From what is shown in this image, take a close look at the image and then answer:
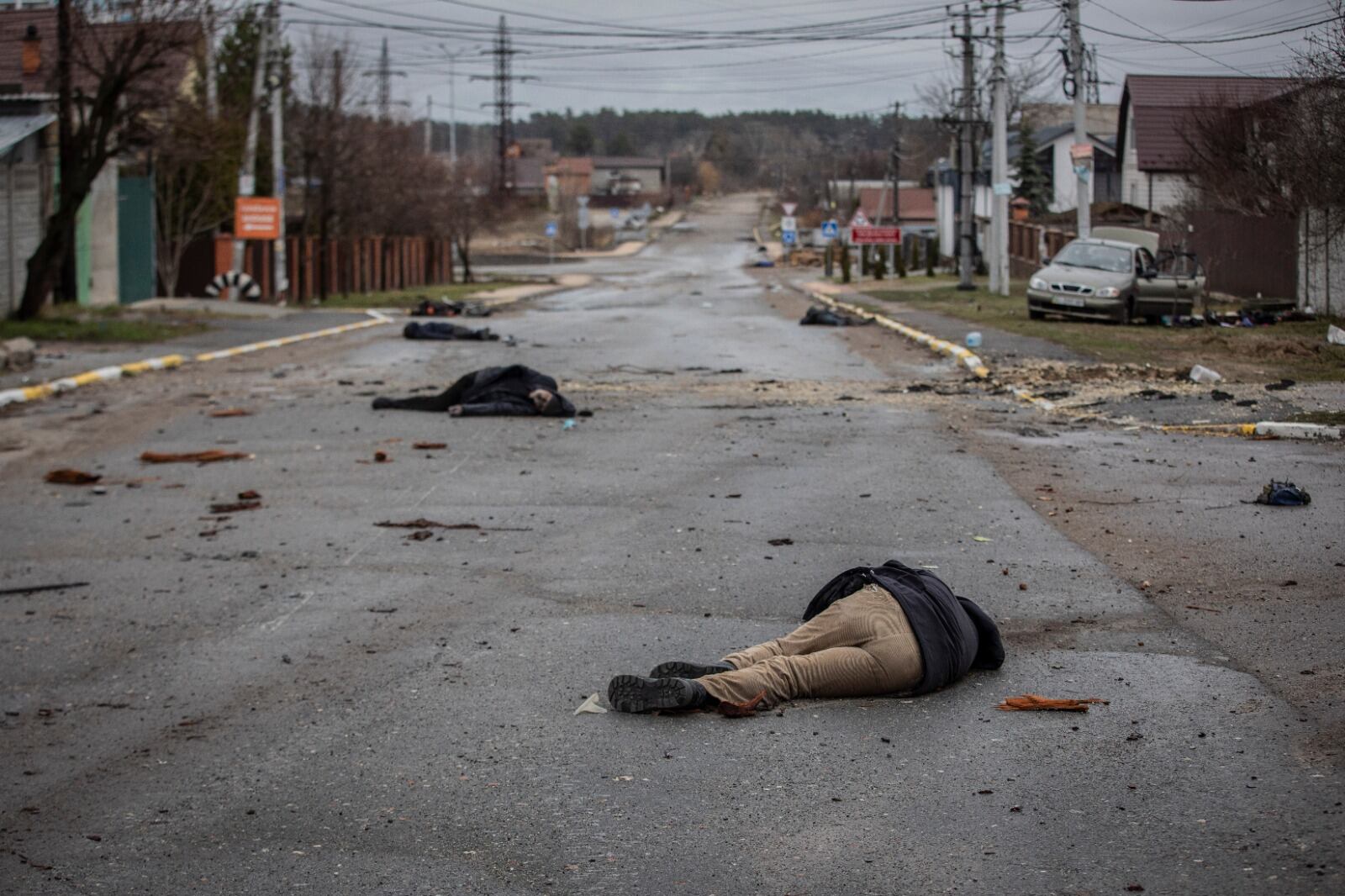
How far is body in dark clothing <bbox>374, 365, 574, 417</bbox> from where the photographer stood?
48.6ft

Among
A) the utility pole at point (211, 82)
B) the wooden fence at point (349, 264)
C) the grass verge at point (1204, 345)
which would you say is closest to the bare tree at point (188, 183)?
the utility pole at point (211, 82)

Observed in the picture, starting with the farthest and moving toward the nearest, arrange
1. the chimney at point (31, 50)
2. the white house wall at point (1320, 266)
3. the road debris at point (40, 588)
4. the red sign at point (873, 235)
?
the red sign at point (873, 235) < the chimney at point (31, 50) < the white house wall at point (1320, 266) < the road debris at point (40, 588)

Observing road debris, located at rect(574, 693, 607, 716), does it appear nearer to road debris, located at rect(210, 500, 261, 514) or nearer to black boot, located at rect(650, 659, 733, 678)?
black boot, located at rect(650, 659, 733, 678)

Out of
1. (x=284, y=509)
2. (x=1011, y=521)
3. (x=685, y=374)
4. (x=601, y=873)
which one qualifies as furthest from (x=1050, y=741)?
(x=685, y=374)

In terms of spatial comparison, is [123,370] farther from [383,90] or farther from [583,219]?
[583,219]

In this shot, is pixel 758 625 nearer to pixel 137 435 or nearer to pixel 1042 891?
pixel 1042 891

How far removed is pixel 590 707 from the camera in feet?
18.9

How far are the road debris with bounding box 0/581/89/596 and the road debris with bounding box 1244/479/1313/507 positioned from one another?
7.52 m

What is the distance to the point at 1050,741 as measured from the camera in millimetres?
5273

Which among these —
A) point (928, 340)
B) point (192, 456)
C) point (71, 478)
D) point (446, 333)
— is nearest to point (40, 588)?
point (71, 478)

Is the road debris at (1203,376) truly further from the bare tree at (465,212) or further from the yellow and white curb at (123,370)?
the bare tree at (465,212)

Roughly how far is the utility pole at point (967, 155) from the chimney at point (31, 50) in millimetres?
23993

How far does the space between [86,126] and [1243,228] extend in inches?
983

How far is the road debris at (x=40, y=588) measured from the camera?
809 cm
